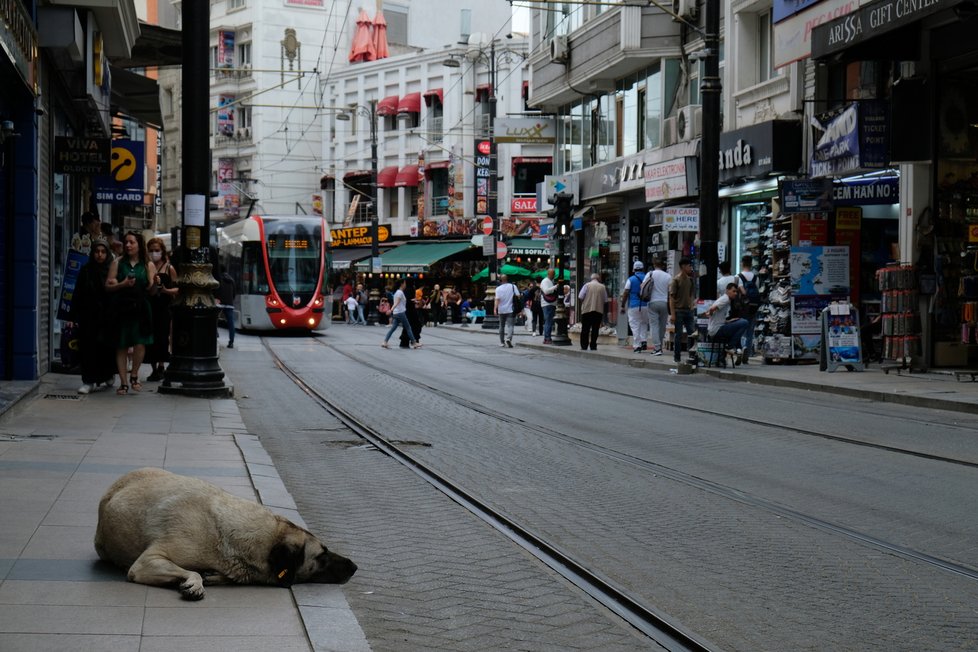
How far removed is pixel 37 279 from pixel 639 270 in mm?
17428

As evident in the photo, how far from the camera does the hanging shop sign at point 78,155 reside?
56.0 feet

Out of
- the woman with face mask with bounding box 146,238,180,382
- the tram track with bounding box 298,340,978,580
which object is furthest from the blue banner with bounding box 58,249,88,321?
the tram track with bounding box 298,340,978,580

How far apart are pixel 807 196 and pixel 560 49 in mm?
14948

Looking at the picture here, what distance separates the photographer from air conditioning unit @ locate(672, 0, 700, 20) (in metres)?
28.6

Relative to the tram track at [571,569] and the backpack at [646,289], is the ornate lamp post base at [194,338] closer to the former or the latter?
the tram track at [571,569]

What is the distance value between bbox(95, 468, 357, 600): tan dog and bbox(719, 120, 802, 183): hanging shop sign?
19.4 metres

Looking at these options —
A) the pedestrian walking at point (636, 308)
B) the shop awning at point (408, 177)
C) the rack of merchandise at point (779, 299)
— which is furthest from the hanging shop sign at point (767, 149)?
the shop awning at point (408, 177)

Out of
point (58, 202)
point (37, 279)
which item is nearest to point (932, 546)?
point (37, 279)

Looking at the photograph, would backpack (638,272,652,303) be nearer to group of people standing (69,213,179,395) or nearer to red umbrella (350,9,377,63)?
group of people standing (69,213,179,395)

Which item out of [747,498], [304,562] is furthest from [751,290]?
[304,562]

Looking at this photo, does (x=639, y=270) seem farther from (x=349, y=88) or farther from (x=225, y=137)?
(x=225, y=137)

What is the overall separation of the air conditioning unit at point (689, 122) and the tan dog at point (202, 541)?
23826 mm

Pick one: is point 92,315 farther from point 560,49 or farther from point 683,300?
point 560,49

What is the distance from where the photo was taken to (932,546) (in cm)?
684
